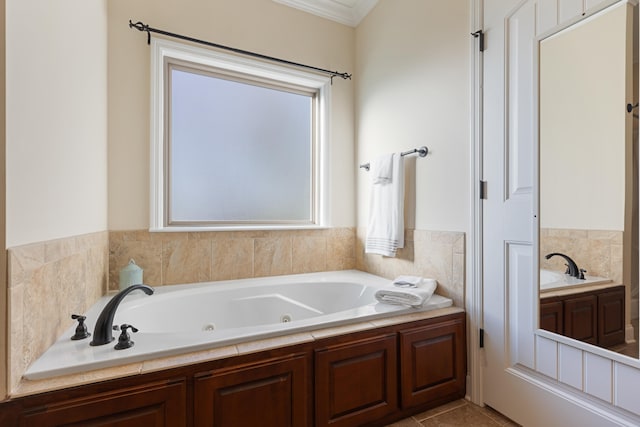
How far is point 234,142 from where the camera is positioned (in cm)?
245

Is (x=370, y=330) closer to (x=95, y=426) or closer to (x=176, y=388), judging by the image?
(x=176, y=388)

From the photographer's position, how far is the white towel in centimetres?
167

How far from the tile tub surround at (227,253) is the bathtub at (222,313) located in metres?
0.09

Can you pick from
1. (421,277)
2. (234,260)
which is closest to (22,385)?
(234,260)

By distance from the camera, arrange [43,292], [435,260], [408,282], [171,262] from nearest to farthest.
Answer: [43,292] → [408,282] → [435,260] → [171,262]

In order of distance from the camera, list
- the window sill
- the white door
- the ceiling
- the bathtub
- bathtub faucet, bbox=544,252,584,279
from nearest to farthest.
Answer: the bathtub
bathtub faucet, bbox=544,252,584,279
the white door
the window sill
the ceiling

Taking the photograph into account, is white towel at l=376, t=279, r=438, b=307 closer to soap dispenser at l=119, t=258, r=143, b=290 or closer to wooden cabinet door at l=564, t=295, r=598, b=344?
wooden cabinet door at l=564, t=295, r=598, b=344

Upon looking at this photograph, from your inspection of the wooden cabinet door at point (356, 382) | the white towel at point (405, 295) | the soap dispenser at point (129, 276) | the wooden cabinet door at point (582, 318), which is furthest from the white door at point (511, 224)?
the soap dispenser at point (129, 276)

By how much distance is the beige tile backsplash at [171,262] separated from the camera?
1.00 metres

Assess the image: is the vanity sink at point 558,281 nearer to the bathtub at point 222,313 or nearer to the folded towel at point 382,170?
the bathtub at point 222,313

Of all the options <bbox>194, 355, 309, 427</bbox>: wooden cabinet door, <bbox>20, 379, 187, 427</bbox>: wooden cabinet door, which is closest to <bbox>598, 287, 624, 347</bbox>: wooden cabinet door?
<bbox>194, 355, 309, 427</bbox>: wooden cabinet door

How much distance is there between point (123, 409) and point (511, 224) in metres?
1.79

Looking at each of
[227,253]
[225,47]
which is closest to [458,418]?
[227,253]

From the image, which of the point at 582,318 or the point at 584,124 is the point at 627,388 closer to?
the point at 582,318
